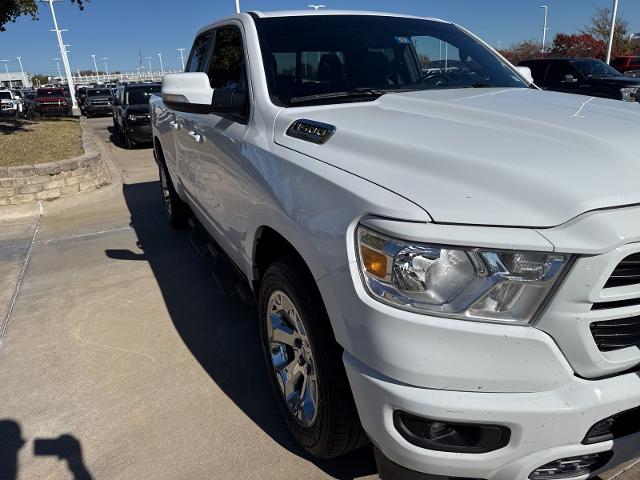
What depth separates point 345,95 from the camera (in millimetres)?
2723

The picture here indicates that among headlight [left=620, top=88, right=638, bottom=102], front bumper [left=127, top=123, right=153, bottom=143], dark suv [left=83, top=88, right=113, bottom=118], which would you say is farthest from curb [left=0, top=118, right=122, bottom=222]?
dark suv [left=83, top=88, right=113, bottom=118]

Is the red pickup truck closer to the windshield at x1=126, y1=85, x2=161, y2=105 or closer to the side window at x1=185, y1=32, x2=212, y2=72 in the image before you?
the windshield at x1=126, y1=85, x2=161, y2=105

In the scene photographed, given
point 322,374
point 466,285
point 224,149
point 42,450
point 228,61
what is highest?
point 228,61

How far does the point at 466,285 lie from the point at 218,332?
2506 mm

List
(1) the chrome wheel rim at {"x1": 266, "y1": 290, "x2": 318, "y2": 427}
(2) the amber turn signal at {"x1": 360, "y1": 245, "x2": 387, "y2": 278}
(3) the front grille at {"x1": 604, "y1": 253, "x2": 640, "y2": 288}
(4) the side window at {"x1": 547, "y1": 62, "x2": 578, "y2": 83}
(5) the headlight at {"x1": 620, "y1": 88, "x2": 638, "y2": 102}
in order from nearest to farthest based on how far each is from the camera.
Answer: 1. (3) the front grille at {"x1": 604, "y1": 253, "x2": 640, "y2": 288}
2. (2) the amber turn signal at {"x1": 360, "y1": 245, "x2": 387, "y2": 278}
3. (1) the chrome wheel rim at {"x1": 266, "y1": 290, "x2": 318, "y2": 427}
4. (5) the headlight at {"x1": 620, "y1": 88, "x2": 638, "y2": 102}
5. (4) the side window at {"x1": 547, "y1": 62, "x2": 578, "y2": 83}

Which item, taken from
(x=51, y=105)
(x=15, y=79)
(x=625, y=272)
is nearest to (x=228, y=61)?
(x=625, y=272)

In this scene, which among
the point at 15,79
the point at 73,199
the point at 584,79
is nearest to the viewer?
the point at 73,199

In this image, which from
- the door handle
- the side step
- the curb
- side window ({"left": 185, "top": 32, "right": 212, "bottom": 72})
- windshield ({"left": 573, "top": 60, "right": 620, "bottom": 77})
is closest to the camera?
the side step

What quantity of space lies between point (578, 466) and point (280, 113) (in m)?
1.89

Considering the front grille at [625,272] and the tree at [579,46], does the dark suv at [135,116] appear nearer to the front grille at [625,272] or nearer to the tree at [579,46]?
the front grille at [625,272]

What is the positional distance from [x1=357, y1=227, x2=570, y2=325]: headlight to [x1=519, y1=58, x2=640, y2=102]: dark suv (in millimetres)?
13334

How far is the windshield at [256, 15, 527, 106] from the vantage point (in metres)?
2.82

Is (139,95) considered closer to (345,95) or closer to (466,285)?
(345,95)

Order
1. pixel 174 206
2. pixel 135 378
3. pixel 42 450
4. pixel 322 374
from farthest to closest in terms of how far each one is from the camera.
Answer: pixel 174 206, pixel 135 378, pixel 42 450, pixel 322 374
